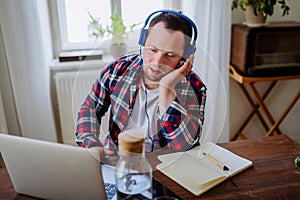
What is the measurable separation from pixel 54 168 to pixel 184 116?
409 millimetres

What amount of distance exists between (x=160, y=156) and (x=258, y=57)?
4.12ft

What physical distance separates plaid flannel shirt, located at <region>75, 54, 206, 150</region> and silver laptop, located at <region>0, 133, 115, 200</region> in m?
0.13

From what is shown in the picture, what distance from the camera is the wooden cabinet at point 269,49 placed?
205 cm

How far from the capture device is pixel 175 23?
90 cm

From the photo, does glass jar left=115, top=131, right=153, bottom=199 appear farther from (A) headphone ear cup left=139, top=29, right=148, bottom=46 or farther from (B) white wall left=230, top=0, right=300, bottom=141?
(B) white wall left=230, top=0, right=300, bottom=141

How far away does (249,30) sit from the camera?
79.4 inches

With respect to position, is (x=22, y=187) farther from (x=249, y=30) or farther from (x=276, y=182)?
(x=249, y=30)

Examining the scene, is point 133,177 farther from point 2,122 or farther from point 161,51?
point 2,122

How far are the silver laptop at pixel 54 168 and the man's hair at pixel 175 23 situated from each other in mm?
415

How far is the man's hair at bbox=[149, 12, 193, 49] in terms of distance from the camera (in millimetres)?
902

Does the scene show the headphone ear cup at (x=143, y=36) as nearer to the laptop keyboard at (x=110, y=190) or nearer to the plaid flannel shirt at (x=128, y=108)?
the plaid flannel shirt at (x=128, y=108)

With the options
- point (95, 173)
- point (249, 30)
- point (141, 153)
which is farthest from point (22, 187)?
point (249, 30)

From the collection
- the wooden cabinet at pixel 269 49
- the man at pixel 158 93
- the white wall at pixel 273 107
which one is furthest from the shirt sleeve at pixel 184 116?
the white wall at pixel 273 107

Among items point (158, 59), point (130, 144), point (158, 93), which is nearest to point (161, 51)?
point (158, 59)
